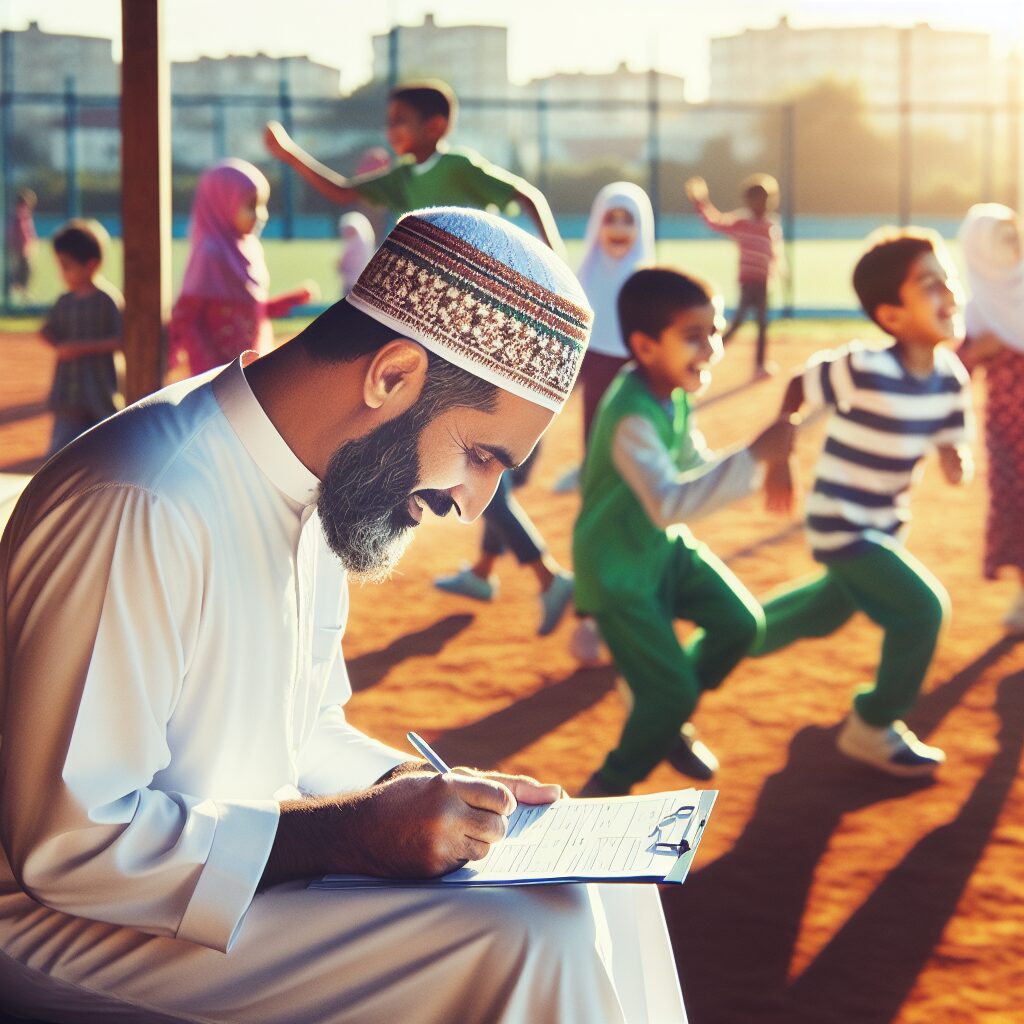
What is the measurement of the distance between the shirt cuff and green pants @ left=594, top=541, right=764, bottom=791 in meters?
2.52

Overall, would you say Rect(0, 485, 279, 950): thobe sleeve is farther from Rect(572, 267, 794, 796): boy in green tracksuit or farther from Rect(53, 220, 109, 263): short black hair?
Rect(53, 220, 109, 263): short black hair

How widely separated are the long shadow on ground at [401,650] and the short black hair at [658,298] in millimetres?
1984

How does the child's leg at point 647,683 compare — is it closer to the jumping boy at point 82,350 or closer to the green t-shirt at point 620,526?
the green t-shirt at point 620,526

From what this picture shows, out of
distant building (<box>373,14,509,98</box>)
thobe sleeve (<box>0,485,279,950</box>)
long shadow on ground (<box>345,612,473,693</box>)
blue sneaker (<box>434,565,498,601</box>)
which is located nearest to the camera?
thobe sleeve (<box>0,485,279,950</box>)


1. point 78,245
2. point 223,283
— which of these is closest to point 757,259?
point 223,283

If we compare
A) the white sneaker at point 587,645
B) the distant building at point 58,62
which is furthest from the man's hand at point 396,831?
the distant building at point 58,62

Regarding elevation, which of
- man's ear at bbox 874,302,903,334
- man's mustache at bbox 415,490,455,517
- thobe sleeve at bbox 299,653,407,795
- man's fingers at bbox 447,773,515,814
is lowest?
thobe sleeve at bbox 299,653,407,795

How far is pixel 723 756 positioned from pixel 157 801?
3.52 m

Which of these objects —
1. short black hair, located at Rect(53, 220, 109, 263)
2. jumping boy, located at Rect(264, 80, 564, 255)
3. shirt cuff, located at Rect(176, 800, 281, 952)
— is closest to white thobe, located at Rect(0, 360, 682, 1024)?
shirt cuff, located at Rect(176, 800, 281, 952)

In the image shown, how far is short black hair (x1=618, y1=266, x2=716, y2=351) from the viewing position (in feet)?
14.3

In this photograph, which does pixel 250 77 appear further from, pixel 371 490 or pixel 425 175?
pixel 371 490

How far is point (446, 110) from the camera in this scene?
690 cm

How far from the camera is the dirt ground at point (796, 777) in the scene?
12.0 feet

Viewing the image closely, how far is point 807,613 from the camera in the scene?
5180 millimetres
